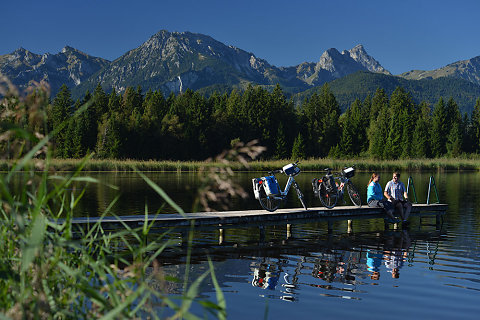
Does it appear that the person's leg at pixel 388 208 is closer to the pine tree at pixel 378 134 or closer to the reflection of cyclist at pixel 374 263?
the reflection of cyclist at pixel 374 263

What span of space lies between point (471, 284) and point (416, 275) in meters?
1.08

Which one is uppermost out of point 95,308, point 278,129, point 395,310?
point 278,129

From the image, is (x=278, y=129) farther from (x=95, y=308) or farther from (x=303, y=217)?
(x=95, y=308)

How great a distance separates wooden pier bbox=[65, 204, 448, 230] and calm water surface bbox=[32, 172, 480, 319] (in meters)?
0.55

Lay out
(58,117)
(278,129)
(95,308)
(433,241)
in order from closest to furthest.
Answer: (95,308)
(433,241)
(58,117)
(278,129)

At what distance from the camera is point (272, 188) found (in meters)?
14.6

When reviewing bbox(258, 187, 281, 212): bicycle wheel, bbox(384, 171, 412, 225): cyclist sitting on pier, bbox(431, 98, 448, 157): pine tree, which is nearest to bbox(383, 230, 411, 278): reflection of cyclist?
bbox(384, 171, 412, 225): cyclist sitting on pier

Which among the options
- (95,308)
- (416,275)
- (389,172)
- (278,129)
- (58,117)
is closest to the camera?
(95,308)

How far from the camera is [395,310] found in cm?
788

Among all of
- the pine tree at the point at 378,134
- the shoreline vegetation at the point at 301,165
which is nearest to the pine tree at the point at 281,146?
the pine tree at the point at 378,134

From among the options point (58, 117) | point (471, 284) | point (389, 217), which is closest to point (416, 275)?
point (471, 284)

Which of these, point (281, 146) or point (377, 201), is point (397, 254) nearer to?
point (377, 201)

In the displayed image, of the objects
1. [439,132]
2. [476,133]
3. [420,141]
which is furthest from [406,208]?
[476,133]

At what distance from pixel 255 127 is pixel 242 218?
7596cm
